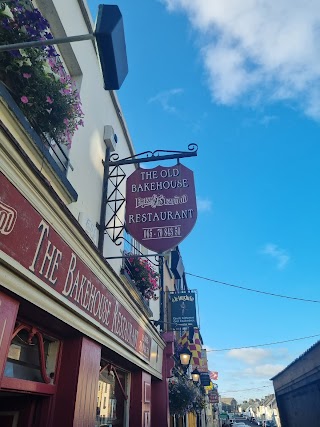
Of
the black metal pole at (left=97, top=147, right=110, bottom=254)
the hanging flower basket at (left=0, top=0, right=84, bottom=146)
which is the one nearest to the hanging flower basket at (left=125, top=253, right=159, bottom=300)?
the black metal pole at (left=97, top=147, right=110, bottom=254)

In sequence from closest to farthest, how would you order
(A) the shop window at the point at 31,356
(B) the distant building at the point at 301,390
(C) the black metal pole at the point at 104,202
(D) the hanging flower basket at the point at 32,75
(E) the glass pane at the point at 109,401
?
(A) the shop window at the point at 31,356 → (D) the hanging flower basket at the point at 32,75 → (E) the glass pane at the point at 109,401 → (C) the black metal pole at the point at 104,202 → (B) the distant building at the point at 301,390

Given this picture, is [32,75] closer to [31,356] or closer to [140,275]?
[31,356]

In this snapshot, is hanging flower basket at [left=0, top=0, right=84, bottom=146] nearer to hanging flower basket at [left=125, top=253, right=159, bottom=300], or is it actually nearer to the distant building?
hanging flower basket at [left=125, top=253, right=159, bottom=300]

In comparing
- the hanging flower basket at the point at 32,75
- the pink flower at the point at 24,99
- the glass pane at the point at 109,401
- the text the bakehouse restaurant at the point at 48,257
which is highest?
the hanging flower basket at the point at 32,75

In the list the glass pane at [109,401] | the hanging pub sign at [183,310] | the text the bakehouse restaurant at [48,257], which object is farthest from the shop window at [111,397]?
the hanging pub sign at [183,310]

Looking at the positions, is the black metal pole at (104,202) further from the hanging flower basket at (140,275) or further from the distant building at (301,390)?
the distant building at (301,390)

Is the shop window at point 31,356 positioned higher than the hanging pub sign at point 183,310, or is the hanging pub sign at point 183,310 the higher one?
the hanging pub sign at point 183,310

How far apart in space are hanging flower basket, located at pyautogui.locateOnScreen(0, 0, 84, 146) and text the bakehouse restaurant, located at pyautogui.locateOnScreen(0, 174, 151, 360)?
1458 millimetres

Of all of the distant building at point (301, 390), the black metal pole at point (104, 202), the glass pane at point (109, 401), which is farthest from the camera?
the distant building at point (301, 390)

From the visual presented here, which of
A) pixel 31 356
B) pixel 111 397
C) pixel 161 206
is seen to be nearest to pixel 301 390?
pixel 111 397

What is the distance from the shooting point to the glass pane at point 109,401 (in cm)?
529

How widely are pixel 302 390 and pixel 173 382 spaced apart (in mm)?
12429

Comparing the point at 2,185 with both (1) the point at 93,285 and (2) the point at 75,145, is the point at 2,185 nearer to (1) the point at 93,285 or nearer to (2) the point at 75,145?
(1) the point at 93,285

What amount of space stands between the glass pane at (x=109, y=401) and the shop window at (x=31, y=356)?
183 centimetres
